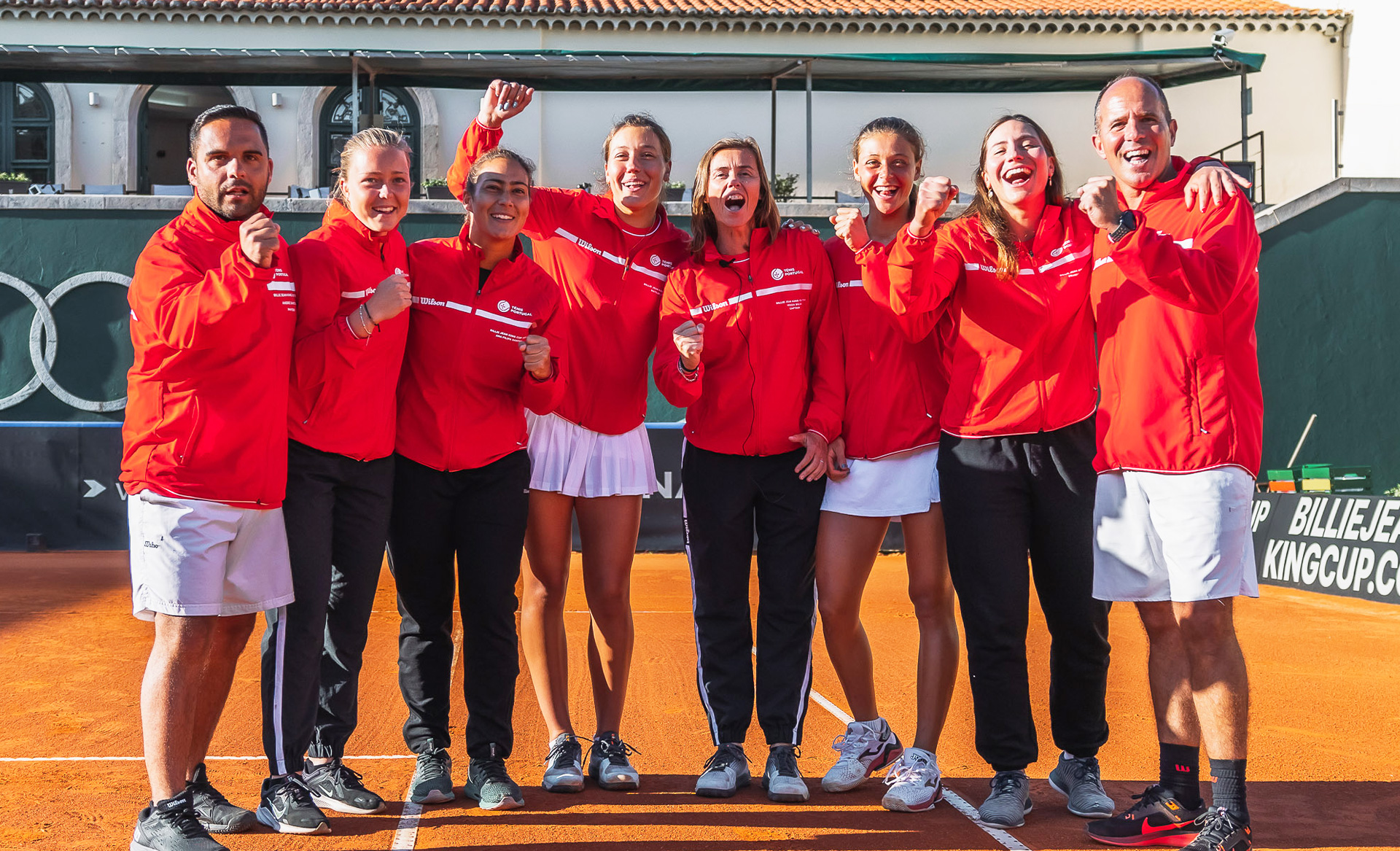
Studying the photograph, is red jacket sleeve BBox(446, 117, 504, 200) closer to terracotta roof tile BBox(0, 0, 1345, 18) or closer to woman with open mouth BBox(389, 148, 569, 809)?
woman with open mouth BBox(389, 148, 569, 809)

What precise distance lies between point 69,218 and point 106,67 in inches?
95.0

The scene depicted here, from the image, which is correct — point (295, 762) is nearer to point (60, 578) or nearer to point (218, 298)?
point (218, 298)

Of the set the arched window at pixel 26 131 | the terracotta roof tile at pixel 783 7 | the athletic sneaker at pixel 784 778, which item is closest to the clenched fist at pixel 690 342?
the athletic sneaker at pixel 784 778

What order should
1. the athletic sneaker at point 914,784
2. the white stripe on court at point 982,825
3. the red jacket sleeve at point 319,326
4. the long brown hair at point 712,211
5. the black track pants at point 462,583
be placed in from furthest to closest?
1. the long brown hair at point 712,211
2. the black track pants at point 462,583
3. the athletic sneaker at point 914,784
4. the red jacket sleeve at point 319,326
5. the white stripe on court at point 982,825

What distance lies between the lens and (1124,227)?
3.51 metres

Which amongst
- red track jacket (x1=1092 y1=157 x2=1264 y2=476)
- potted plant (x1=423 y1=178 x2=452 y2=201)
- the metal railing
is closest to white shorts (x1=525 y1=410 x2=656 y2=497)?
red track jacket (x1=1092 y1=157 x2=1264 y2=476)

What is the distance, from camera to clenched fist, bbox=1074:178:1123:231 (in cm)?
350

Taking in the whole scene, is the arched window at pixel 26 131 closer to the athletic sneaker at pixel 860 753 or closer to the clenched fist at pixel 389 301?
the clenched fist at pixel 389 301

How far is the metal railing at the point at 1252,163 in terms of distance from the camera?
16438 millimetres

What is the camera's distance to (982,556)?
396 cm

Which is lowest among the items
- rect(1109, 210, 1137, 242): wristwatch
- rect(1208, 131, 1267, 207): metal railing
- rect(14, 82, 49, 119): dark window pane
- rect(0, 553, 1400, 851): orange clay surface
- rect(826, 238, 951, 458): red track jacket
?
rect(0, 553, 1400, 851): orange clay surface

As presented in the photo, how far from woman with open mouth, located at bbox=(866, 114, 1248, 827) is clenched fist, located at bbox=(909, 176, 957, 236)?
0.09 feet

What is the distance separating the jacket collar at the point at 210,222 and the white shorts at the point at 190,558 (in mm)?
837

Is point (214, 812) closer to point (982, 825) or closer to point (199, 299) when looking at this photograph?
point (199, 299)
